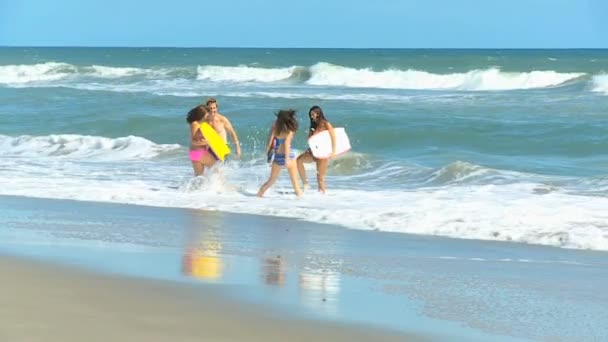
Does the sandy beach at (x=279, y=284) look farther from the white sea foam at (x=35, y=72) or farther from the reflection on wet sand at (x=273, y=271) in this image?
the white sea foam at (x=35, y=72)

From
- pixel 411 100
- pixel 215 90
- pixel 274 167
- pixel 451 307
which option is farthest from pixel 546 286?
pixel 215 90

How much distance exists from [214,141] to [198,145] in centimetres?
20

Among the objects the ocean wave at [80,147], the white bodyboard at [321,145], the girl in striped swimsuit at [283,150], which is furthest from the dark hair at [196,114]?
the ocean wave at [80,147]

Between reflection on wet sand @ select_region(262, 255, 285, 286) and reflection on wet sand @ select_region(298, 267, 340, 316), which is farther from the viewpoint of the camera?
reflection on wet sand @ select_region(262, 255, 285, 286)

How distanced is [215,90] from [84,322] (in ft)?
109

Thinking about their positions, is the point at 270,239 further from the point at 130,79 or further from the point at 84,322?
the point at 130,79

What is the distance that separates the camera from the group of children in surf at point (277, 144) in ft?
41.5

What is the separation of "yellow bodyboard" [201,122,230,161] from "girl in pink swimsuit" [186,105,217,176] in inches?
2.0

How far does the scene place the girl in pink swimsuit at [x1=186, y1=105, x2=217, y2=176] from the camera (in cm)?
1315

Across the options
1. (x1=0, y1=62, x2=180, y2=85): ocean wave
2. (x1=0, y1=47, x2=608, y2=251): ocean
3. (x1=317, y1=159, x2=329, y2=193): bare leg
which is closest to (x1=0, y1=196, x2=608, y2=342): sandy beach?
Answer: (x1=0, y1=47, x2=608, y2=251): ocean

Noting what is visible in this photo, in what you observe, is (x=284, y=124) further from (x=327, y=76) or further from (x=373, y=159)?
(x=327, y=76)

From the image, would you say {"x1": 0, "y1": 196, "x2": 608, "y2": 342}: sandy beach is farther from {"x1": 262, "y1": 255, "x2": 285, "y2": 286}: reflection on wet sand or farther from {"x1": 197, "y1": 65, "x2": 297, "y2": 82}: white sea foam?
{"x1": 197, "y1": 65, "x2": 297, "y2": 82}: white sea foam

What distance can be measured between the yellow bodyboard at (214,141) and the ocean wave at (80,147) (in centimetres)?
→ 516

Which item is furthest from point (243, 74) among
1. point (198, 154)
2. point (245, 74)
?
point (198, 154)
